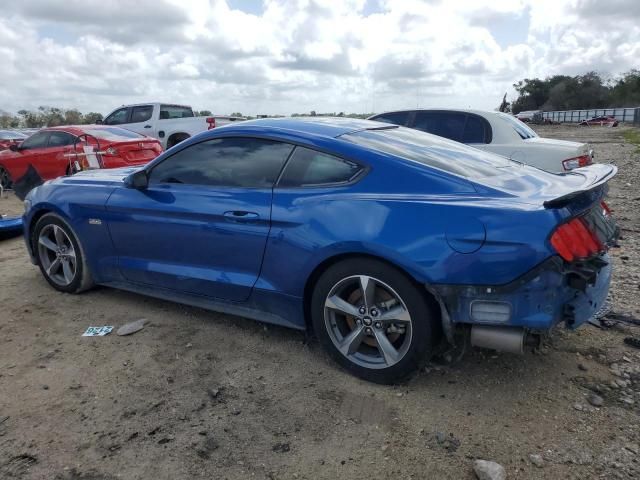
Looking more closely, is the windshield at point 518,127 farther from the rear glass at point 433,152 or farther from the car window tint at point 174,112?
the car window tint at point 174,112

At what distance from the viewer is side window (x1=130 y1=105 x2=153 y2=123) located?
14.5 m

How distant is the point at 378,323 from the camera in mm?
3053

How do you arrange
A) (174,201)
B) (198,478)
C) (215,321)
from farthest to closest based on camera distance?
(215,321)
(174,201)
(198,478)

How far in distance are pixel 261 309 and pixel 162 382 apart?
0.75m

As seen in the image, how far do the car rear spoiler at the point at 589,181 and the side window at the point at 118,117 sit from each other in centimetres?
1351

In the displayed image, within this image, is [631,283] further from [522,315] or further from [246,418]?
[246,418]

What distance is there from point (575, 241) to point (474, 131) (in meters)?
5.36

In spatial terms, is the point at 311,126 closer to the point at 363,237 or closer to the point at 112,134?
the point at 363,237

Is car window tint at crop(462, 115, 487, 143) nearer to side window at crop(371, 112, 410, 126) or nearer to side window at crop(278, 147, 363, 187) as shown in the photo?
side window at crop(371, 112, 410, 126)

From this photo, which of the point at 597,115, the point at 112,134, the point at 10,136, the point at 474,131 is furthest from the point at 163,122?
the point at 597,115

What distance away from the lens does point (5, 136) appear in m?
16.4

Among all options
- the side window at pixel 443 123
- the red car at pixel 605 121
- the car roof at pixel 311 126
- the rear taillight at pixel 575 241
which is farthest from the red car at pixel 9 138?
the red car at pixel 605 121

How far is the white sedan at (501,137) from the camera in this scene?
7.12 meters

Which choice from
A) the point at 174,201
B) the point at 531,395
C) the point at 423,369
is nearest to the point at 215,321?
the point at 174,201
